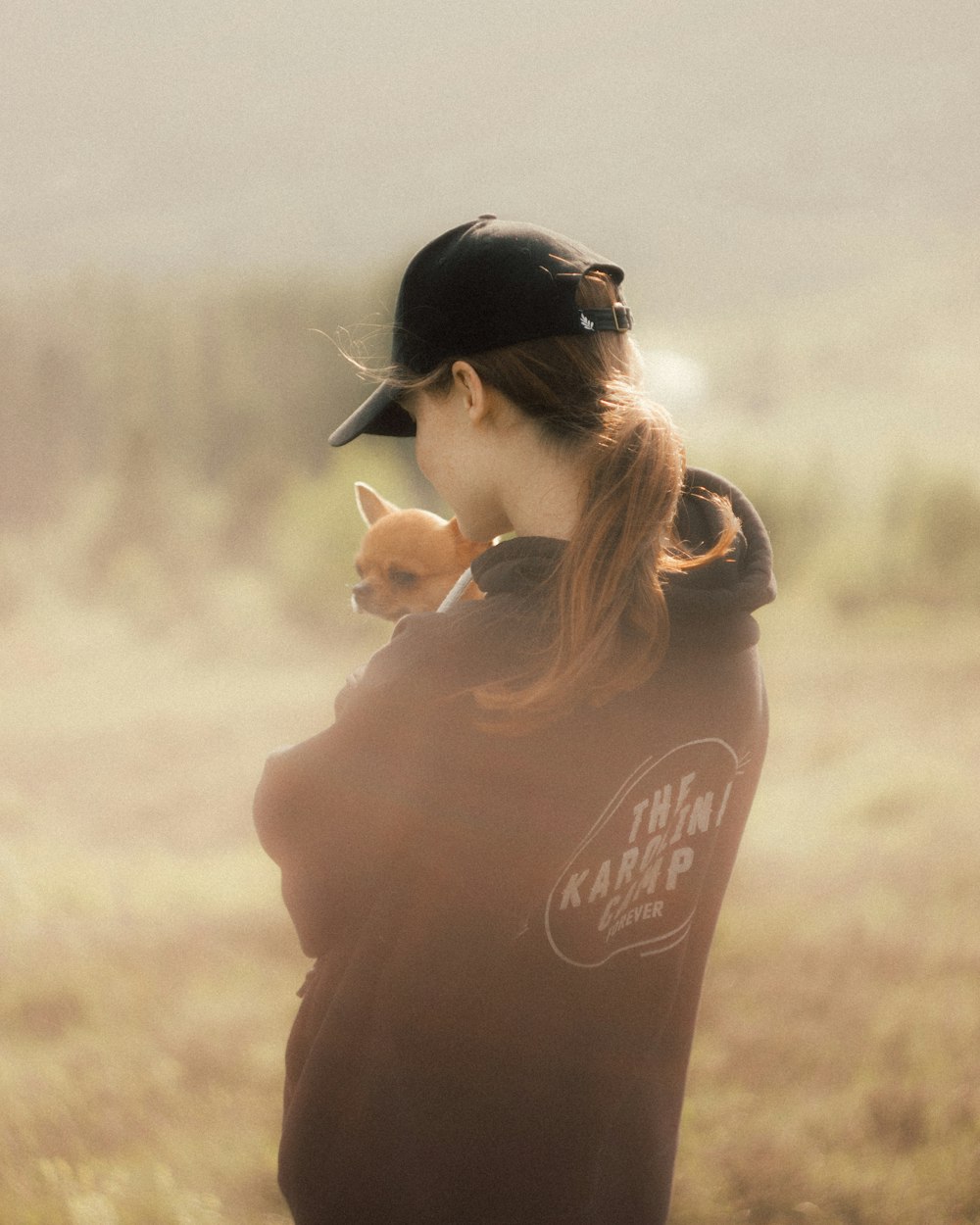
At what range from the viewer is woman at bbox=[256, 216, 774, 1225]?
0.74m

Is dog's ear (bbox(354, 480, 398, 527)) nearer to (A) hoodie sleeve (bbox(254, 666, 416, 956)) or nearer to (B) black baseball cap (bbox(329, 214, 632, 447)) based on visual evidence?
(B) black baseball cap (bbox(329, 214, 632, 447))

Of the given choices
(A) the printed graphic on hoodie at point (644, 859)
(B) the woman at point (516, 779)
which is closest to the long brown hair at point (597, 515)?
(B) the woman at point (516, 779)

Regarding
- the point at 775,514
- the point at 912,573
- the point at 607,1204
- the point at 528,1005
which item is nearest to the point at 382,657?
the point at 528,1005

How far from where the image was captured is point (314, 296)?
3.36 m

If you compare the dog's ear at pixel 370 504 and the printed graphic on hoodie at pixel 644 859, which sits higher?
the dog's ear at pixel 370 504

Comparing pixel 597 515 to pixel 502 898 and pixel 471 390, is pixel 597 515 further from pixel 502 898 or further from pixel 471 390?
pixel 502 898

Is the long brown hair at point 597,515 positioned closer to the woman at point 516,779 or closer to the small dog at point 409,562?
the woman at point 516,779

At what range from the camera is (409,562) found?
3.29ft

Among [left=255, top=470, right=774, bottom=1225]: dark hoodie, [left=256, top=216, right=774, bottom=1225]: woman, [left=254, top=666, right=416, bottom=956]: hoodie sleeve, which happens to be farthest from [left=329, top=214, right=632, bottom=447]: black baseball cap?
[left=254, top=666, right=416, bottom=956]: hoodie sleeve

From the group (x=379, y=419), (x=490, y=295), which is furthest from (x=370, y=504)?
(x=490, y=295)

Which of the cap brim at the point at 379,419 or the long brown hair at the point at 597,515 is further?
the cap brim at the point at 379,419

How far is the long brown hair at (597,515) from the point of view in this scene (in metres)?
0.73

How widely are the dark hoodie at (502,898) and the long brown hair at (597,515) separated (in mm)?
22

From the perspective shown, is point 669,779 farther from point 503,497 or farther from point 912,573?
point 912,573
